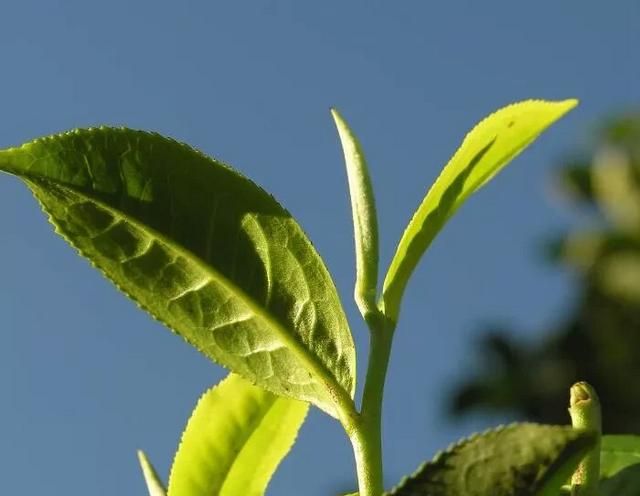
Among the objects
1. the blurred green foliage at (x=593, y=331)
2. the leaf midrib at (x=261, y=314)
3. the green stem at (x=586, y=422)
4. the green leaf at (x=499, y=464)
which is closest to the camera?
the green leaf at (x=499, y=464)

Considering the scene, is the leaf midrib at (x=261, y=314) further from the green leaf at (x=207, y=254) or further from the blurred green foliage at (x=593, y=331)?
the blurred green foliage at (x=593, y=331)

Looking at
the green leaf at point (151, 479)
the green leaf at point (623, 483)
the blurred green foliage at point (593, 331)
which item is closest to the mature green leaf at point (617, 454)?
the green leaf at point (623, 483)

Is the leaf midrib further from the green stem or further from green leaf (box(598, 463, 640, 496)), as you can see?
green leaf (box(598, 463, 640, 496))

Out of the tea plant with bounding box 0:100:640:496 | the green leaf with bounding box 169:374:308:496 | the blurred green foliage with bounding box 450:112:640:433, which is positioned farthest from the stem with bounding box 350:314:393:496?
the blurred green foliage with bounding box 450:112:640:433

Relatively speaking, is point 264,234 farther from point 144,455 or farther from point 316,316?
point 144,455

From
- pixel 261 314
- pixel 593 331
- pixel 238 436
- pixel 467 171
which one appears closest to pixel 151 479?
pixel 238 436
